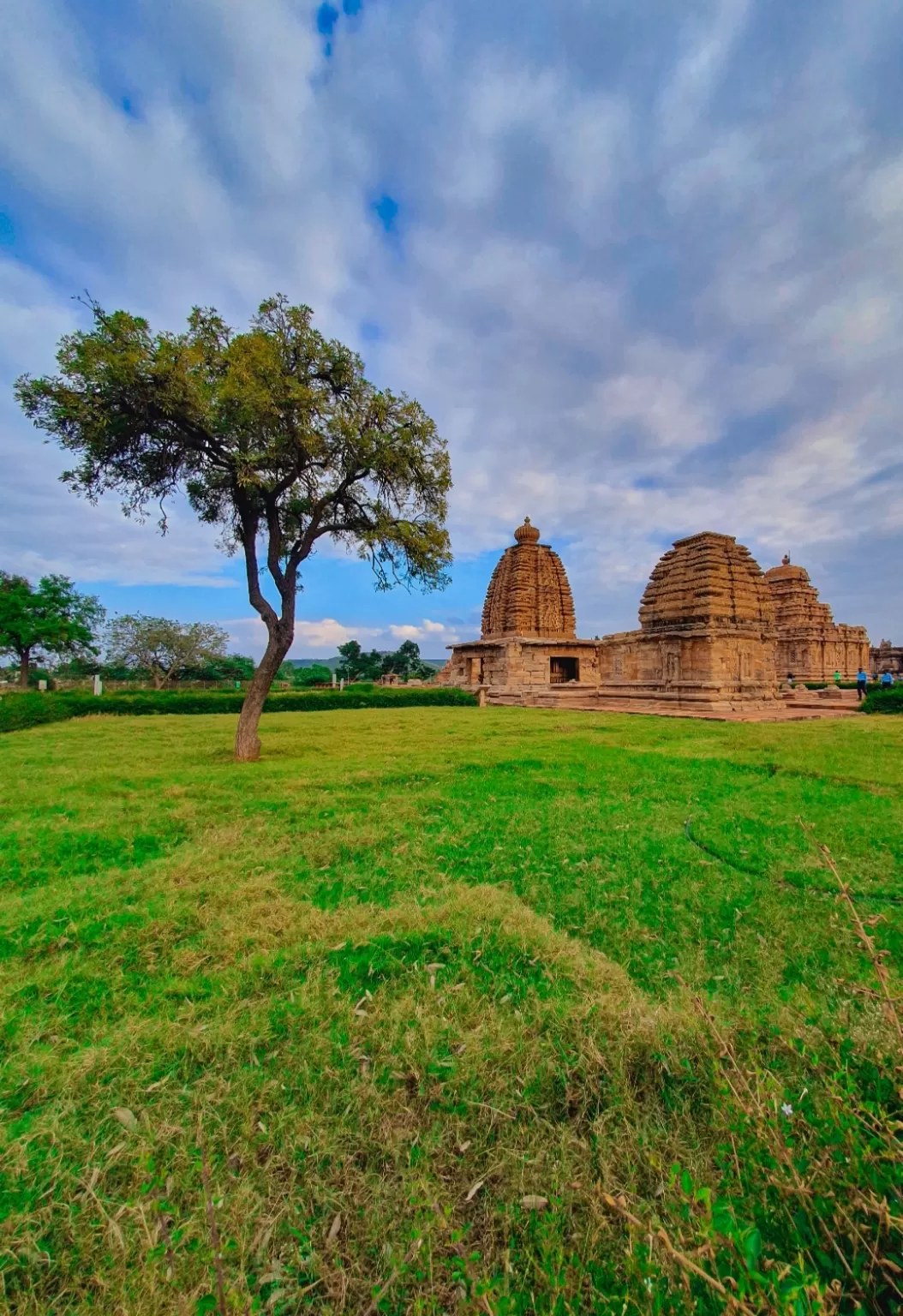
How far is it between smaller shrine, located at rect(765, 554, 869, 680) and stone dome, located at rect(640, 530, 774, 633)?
1128 cm

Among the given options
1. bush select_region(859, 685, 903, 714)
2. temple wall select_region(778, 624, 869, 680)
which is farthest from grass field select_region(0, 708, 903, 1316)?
temple wall select_region(778, 624, 869, 680)

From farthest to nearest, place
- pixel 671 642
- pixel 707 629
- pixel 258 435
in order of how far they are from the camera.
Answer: pixel 671 642 → pixel 707 629 → pixel 258 435

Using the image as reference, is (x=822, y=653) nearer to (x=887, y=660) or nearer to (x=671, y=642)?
(x=887, y=660)

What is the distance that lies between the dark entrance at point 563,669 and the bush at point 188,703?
258 inches

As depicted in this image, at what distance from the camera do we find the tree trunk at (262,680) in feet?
30.3

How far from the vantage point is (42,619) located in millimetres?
31234

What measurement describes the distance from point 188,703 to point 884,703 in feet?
81.6

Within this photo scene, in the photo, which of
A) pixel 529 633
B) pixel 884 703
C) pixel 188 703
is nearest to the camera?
pixel 884 703

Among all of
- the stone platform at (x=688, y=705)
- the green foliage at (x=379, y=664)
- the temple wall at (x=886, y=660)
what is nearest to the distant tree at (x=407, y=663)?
the green foliage at (x=379, y=664)

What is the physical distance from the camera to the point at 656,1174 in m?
1.71

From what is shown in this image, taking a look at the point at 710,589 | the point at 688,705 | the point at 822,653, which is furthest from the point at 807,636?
the point at 688,705

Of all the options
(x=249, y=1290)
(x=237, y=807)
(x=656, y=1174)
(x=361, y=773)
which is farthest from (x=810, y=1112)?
(x=361, y=773)

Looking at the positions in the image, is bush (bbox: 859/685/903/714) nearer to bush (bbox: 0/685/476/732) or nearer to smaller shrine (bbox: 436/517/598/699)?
smaller shrine (bbox: 436/517/598/699)

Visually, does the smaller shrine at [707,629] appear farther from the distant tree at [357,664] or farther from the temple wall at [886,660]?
the distant tree at [357,664]
